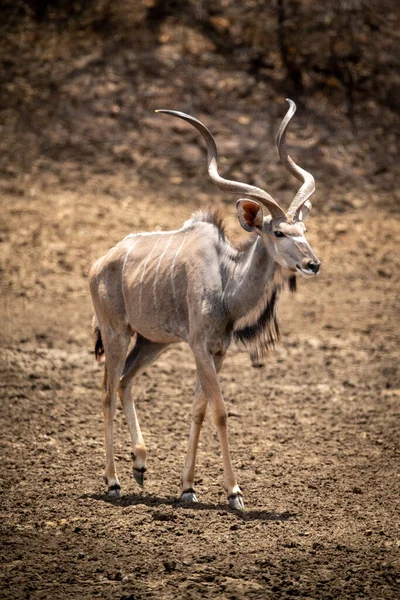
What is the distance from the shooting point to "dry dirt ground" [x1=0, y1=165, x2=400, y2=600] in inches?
157

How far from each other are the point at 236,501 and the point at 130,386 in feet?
3.68

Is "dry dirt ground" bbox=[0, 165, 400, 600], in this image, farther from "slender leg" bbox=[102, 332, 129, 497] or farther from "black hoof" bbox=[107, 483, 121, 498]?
"slender leg" bbox=[102, 332, 129, 497]

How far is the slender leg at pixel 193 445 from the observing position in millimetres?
4945

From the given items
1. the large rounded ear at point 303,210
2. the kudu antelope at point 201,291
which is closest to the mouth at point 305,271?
the kudu antelope at point 201,291

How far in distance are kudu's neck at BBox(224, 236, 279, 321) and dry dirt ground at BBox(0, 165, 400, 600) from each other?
1.10 m

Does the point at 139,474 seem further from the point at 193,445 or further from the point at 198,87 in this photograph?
the point at 198,87

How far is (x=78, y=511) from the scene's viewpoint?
15.5 ft

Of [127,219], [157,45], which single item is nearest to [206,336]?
[127,219]

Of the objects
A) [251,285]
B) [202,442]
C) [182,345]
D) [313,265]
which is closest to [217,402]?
[251,285]

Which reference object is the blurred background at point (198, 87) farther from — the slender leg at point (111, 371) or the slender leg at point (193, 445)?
the slender leg at point (193, 445)

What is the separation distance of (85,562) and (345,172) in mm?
9047

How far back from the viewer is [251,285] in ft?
16.1

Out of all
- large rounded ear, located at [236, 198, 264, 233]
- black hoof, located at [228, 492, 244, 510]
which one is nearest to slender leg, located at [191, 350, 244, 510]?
black hoof, located at [228, 492, 244, 510]

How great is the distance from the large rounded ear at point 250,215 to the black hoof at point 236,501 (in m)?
1.48
